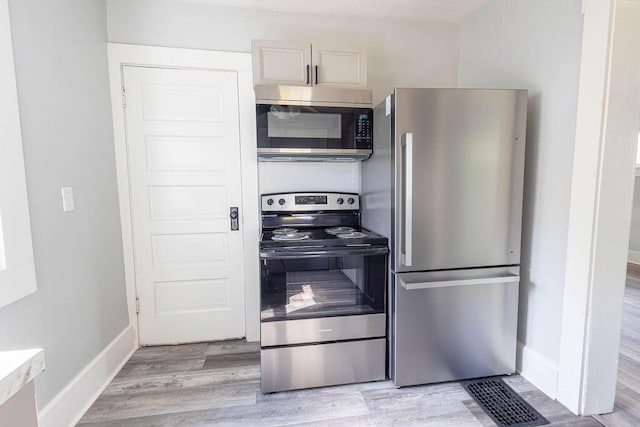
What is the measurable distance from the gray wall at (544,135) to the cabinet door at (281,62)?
1.27 m

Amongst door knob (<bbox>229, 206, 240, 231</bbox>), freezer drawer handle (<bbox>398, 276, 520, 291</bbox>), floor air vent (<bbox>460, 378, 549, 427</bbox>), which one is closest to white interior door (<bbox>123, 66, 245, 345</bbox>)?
door knob (<bbox>229, 206, 240, 231</bbox>)

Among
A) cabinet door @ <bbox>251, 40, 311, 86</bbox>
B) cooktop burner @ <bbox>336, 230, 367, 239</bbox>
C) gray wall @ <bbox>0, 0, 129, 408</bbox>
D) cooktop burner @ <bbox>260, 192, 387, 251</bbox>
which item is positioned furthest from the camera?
cooktop burner @ <bbox>260, 192, 387, 251</bbox>

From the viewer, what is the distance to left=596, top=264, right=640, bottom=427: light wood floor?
1502 mm

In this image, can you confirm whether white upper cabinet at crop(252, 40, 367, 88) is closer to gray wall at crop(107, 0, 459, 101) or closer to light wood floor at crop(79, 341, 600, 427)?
gray wall at crop(107, 0, 459, 101)

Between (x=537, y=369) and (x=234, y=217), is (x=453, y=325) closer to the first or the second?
(x=537, y=369)

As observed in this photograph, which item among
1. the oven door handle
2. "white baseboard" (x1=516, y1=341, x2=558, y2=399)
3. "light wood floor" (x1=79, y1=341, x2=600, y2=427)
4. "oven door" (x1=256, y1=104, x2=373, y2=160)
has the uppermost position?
"oven door" (x1=256, y1=104, x2=373, y2=160)

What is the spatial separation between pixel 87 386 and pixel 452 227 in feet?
7.06

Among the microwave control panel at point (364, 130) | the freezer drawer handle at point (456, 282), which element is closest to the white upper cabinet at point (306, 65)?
the microwave control panel at point (364, 130)

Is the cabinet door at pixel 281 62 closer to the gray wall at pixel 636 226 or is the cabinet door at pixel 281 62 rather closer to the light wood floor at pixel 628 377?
the light wood floor at pixel 628 377

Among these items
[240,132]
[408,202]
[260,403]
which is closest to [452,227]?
[408,202]

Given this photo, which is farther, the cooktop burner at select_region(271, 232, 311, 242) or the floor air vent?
the cooktop burner at select_region(271, 232, 311, 242)

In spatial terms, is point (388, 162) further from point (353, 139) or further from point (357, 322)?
point (357, 322)

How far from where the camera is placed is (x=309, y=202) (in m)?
2.20

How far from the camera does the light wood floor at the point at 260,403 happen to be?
152cm
